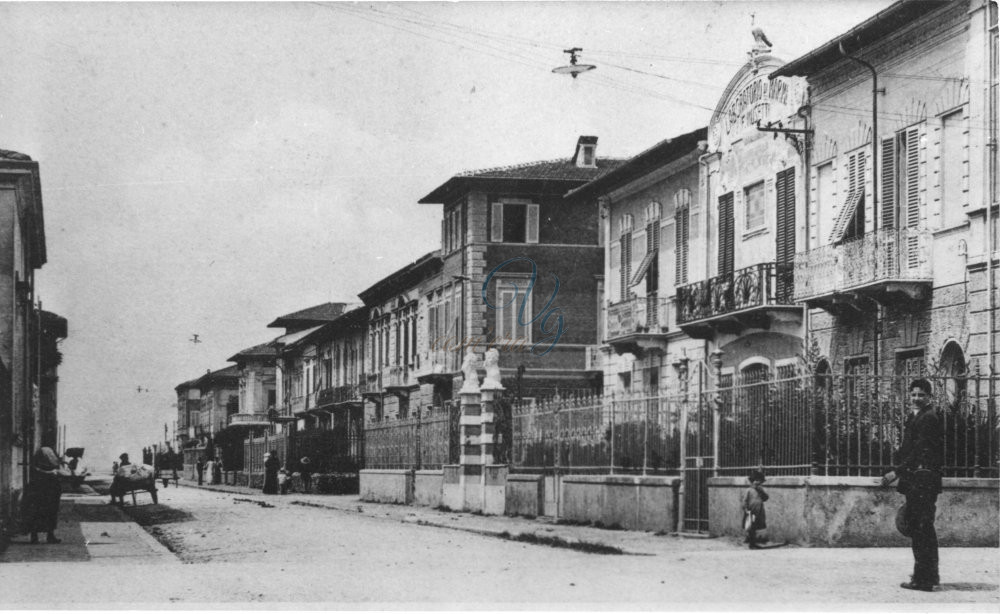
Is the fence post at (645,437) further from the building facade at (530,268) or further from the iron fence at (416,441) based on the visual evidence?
the building facade at (530,268)

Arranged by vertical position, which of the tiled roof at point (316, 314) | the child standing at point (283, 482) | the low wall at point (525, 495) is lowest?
the child standing at point (283, 482)

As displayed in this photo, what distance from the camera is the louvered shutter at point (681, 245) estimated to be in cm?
2948

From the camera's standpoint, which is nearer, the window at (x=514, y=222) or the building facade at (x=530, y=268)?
the building facade at (x=530, y=268)

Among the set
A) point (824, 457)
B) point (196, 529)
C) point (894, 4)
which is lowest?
point (196, 529)

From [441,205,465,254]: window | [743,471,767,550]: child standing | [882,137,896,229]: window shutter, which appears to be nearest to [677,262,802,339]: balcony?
[882,137,896,229]: window shutter

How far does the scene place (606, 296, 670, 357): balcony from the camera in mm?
30422

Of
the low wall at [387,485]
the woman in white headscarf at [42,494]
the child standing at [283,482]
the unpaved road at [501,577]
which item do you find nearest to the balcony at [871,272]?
the unpaved road at [501,577]

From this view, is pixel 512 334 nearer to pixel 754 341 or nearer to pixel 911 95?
pixel 754 341

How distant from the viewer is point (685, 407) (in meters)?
18.5

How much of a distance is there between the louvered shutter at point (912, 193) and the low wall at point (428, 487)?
10858 millimetres

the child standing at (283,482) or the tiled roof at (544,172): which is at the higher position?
the tiled roof at (544,172)

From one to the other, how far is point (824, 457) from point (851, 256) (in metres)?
6.79

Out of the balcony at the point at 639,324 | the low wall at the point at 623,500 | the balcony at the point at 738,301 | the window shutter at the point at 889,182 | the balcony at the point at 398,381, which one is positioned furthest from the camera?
the balcony at the point at 398,381

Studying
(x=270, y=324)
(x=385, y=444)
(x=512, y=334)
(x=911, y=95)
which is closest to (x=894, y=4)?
(x=911, y=95)
